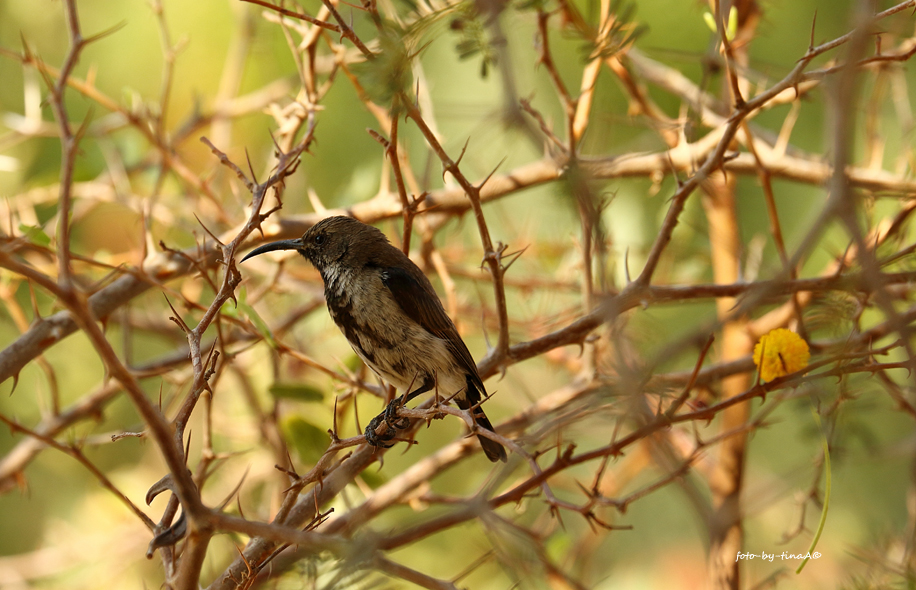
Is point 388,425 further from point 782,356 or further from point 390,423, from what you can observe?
point 782,356

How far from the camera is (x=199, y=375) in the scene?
70.2 inches

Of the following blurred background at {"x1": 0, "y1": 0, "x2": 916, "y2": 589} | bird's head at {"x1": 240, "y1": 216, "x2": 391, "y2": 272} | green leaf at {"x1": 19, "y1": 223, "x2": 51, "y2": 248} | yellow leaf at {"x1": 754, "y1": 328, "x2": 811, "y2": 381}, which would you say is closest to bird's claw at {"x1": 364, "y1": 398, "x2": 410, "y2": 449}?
blurred background at {"x1": 0, "y1": 0, "x2": 916, "y2": 589}

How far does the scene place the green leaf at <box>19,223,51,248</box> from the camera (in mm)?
2594

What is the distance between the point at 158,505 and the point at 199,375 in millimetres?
3328

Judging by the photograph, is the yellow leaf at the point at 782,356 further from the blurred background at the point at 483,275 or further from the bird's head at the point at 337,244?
the bird's head at the point at 337,244

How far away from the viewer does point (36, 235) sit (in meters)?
2.69

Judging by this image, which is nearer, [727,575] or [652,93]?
[727,575]

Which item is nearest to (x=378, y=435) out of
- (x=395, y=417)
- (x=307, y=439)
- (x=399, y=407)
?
(x=395, y=417)

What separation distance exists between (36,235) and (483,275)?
220 cm

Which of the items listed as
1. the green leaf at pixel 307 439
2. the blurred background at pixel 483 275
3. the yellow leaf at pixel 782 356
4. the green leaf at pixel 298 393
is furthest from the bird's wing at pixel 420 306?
the yellow leaf at pixel 782 356

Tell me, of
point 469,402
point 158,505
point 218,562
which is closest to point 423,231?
point 469,402

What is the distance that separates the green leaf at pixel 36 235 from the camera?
259cm

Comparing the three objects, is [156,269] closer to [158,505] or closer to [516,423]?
[516,423]

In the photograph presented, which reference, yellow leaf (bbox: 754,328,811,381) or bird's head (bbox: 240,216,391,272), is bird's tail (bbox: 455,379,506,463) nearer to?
bird's head (bbox: 240,216,391,272)
